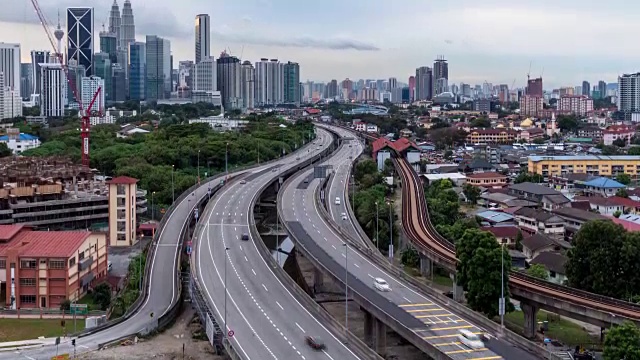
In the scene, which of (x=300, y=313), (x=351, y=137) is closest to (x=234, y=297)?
(x=300, y=313)

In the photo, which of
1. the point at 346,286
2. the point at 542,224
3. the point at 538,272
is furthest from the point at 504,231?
the point at 346,286

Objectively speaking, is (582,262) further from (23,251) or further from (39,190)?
(39,190)

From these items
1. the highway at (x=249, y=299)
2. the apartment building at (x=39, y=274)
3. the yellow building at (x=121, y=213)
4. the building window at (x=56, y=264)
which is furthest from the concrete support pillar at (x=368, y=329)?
the yellow building at (x=121, y=213)

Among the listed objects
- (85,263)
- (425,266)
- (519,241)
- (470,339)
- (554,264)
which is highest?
(470,339)

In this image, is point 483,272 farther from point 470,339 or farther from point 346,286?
point 470,339

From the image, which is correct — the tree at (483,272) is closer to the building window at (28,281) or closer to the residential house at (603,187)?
the building window at (28,281)
